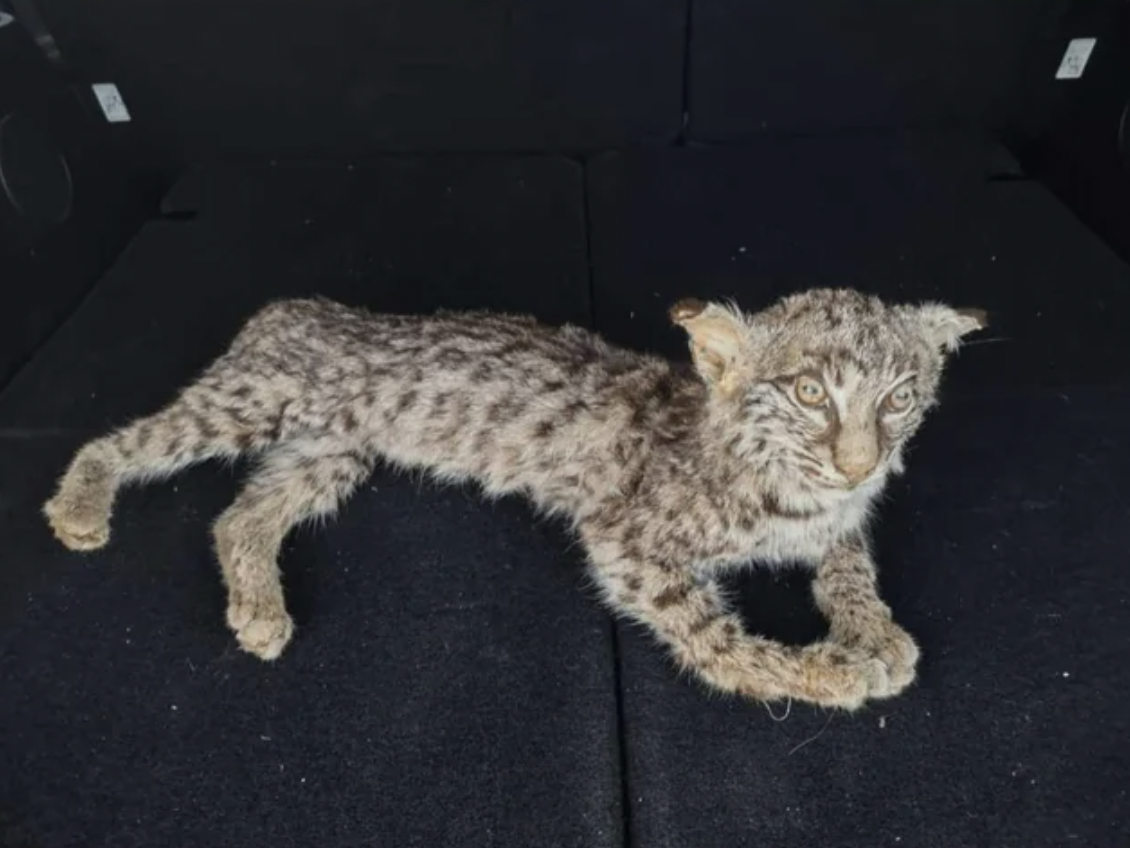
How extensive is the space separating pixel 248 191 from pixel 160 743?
2.01 m

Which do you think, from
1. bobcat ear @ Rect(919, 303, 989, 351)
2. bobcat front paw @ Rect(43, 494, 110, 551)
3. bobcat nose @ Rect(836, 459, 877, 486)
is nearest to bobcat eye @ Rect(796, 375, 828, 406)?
bobcat nose @ Rect(836, 459, 877, 486)

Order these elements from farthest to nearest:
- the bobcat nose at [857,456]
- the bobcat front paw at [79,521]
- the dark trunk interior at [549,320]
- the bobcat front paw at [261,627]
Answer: the bobcat front paw at [79,521] → the bobcat front paw at [261,627] → the dark trunk interior at [549,320] → the bobcat nose at [857,456]

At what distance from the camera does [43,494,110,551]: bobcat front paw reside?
7.29 ft

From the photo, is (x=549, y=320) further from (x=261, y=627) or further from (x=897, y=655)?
(x=897, y=655)

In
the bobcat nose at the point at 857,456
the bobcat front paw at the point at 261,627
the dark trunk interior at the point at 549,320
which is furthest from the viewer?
the bobcat front paw at the point at 261,627

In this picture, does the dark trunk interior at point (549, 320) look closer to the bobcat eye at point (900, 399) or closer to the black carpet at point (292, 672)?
the black carpet at point (292, 672)

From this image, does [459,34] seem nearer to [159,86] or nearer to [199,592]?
[159,86]

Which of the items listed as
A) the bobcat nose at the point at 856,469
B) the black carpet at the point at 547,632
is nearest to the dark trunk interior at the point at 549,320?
the black carpet at the point at 547,632

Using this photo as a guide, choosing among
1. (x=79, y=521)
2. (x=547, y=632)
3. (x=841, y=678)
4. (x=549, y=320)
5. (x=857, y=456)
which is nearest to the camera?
(x=857, y=456)

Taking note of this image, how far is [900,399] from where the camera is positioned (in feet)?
5.88

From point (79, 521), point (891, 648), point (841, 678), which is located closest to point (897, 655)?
point (891, 648)

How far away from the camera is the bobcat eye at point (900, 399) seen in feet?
5.85

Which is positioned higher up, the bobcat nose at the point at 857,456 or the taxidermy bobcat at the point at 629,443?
the bobcat nose at the point at 857,456

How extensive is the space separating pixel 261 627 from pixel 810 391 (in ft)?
3.80
